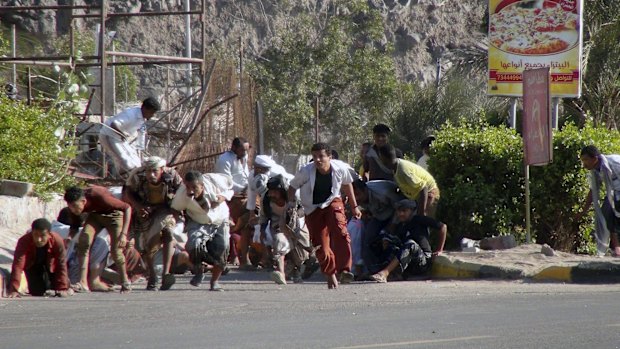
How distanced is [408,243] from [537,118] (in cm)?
287

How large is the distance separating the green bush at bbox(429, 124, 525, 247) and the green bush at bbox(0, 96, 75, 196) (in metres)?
4.96

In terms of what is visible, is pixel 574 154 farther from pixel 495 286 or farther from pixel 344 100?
pixel 344 100

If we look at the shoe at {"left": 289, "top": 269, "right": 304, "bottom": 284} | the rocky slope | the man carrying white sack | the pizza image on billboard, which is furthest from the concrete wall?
the rocky slope

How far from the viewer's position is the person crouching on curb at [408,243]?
13195 millimetres

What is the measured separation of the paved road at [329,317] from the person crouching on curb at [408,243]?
23.7 inches

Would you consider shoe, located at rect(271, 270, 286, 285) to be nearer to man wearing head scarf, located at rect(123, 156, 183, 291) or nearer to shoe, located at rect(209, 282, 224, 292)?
shoe, located at rect(209, 282, 224, 292)

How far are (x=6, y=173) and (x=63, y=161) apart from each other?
1133 mm

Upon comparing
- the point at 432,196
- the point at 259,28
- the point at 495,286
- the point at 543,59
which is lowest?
the point at 495,286

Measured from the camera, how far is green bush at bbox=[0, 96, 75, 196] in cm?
1461

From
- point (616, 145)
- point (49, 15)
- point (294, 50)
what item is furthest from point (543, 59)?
point (49, 15)

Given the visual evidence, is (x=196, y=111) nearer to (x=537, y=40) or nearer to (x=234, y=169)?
(x=234, y=169)

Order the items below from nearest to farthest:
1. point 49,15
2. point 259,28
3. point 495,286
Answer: point 495,286, point 49,15, point 259,28

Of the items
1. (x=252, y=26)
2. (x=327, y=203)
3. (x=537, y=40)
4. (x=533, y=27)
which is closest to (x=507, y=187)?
(x=327, y=203)

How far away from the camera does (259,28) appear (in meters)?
58.1
